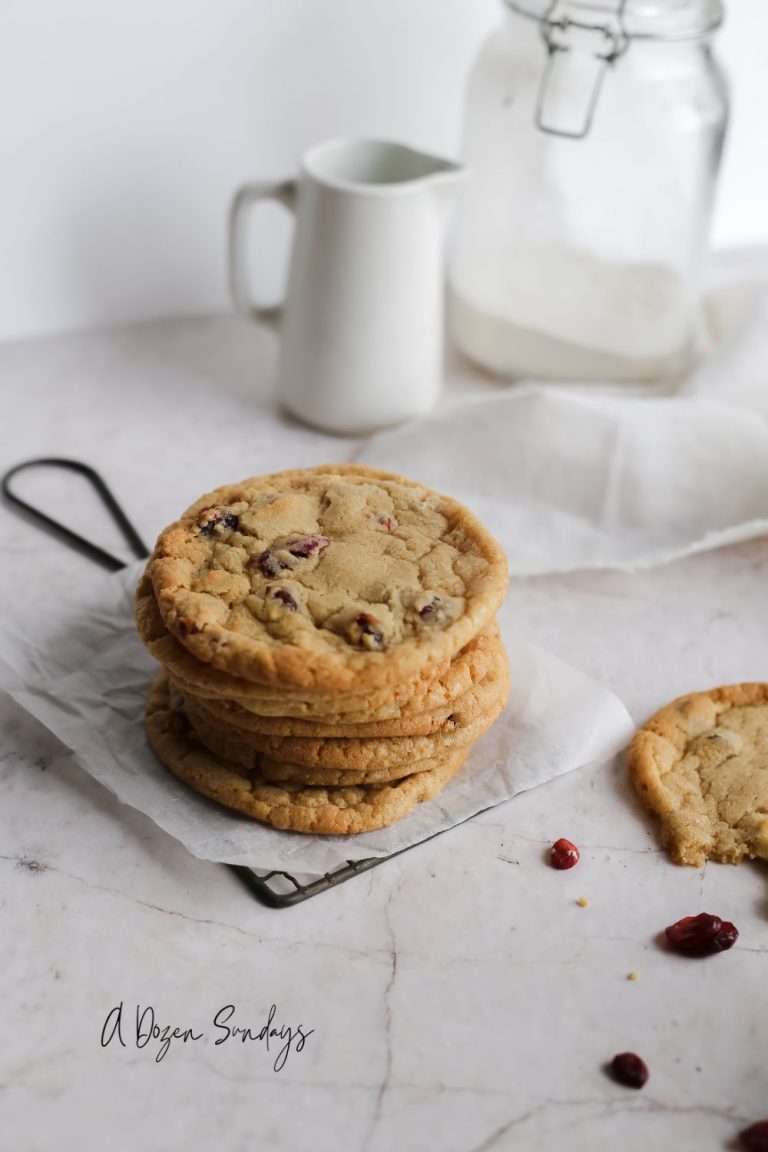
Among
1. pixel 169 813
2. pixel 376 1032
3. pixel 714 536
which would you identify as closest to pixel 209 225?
pixel 714 536

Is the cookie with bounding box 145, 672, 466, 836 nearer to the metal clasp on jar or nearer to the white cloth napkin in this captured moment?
the white cloth napkin

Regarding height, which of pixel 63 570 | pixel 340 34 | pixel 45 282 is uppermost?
pixel 340 34

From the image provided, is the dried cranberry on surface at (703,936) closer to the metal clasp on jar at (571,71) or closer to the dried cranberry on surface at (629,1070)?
the dried cranberry on surface at (629,1070)

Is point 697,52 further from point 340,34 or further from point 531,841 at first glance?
point 531,841

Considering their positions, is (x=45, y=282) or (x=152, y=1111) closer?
(x=152, y=1111)

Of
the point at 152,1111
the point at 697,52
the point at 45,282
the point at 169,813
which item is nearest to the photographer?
the point at 152,1111

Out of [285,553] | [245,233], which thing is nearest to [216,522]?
[285,553]
